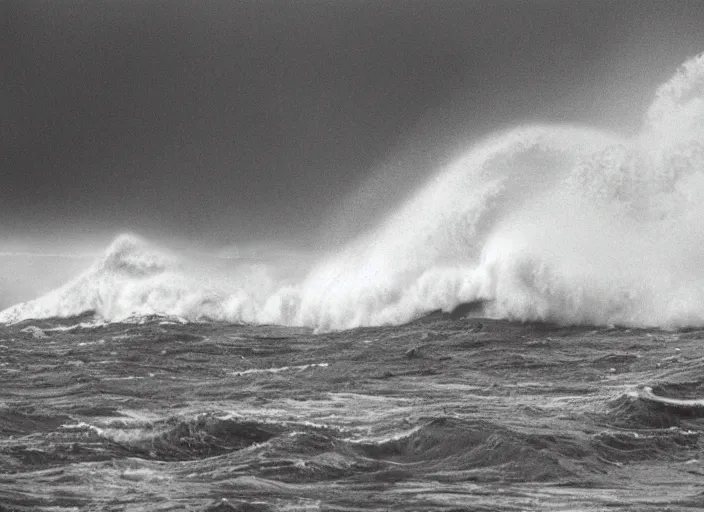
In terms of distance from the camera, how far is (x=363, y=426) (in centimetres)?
1892

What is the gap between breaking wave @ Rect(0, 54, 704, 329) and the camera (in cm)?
3469

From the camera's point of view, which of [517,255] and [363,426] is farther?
[517,255]

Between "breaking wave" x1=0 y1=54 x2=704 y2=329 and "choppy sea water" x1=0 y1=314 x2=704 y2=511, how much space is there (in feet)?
11.9

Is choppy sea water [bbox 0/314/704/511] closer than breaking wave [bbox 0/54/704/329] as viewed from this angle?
Yes

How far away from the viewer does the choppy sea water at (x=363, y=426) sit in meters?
14.7

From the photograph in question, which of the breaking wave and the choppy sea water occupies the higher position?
the breaking wave

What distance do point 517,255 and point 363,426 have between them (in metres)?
18.2

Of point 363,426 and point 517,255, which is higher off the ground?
point 517,255

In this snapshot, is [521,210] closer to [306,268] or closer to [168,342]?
[306,268]

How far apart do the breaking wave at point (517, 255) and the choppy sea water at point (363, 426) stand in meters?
3.63

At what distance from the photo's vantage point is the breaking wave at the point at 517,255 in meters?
34.7

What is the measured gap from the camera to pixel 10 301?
5025 centimetres

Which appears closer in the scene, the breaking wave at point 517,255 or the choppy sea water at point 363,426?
the choppy sea water at point 363,426

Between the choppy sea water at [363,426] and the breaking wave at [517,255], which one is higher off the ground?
the breaking wave at [517,255]
